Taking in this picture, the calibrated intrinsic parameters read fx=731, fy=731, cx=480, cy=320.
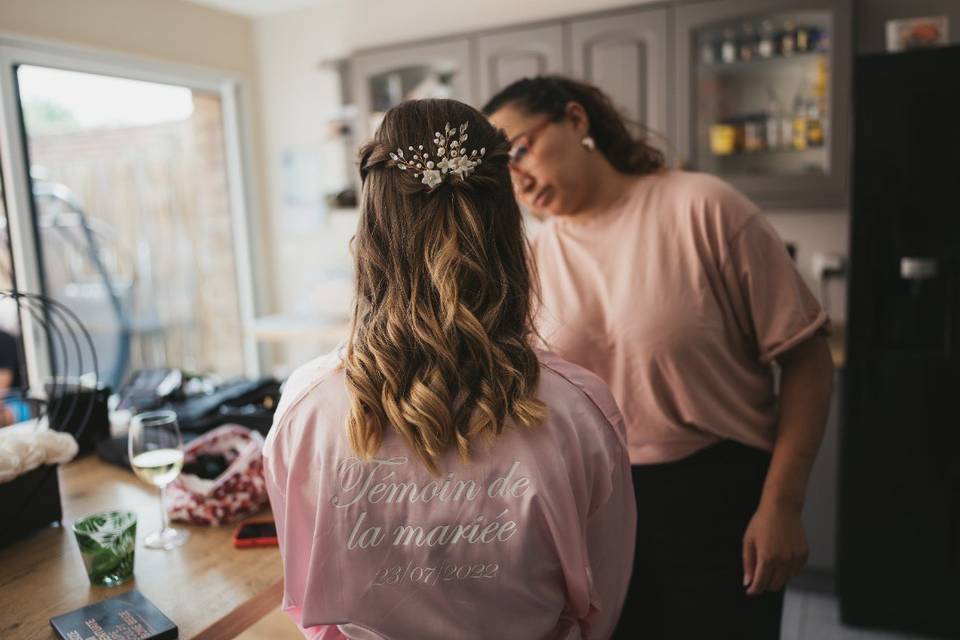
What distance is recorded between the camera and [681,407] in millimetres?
1185

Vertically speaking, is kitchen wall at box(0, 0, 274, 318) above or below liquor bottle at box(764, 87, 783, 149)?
above

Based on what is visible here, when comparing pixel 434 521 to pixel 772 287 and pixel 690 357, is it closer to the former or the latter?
pixel 690 357

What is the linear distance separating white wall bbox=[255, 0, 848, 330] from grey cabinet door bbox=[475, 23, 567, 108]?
193mm

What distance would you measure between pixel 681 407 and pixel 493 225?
1.67ft

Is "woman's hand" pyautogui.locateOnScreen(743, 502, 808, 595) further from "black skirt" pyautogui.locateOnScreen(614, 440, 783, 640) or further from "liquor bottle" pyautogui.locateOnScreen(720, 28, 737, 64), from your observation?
"liquor bottle" pyautogui.locateOnScreen(720, 28, 737, 64)

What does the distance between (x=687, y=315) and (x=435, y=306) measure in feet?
1.66

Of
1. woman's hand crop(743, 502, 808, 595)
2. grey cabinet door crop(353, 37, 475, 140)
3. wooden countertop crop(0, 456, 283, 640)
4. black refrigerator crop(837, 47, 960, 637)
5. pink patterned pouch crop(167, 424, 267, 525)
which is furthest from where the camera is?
grey cabinet door crop(353, 37, 475, 140)

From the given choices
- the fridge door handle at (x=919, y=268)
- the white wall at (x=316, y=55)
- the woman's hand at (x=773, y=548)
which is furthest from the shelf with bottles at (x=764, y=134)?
the woman's hand at (x=773, y=548)

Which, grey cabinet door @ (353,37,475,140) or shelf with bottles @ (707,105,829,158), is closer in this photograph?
shelf with bottles @ (707,105,829,158)

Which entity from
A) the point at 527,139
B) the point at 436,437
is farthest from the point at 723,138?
the point at 436,437

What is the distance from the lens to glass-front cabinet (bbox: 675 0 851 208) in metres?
2.34

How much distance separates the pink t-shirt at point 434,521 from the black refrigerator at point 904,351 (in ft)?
5.04

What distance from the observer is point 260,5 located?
319 centimetres

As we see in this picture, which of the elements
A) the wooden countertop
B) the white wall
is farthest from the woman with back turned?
the white wall
